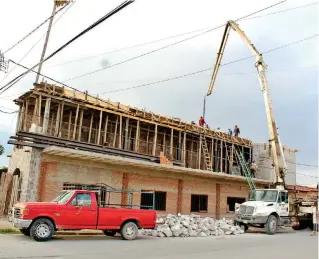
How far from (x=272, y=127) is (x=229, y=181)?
6.41 metres

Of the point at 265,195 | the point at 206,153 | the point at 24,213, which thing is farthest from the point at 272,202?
the point at 24,213

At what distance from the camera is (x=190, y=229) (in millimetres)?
17594

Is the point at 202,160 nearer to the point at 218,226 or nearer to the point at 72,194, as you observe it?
the point at 218,226

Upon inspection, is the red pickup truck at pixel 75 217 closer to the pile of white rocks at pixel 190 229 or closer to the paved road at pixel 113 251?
the paved road at pixel 113 251

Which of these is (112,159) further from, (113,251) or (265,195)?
(265,195)

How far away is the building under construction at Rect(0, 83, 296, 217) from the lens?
62.2 ft

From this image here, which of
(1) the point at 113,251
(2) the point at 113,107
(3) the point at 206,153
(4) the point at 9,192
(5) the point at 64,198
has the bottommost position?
(1) the point at 113,251

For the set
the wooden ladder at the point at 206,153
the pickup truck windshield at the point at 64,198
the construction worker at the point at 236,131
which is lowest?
the pickup truck windshield at the point at 64,198

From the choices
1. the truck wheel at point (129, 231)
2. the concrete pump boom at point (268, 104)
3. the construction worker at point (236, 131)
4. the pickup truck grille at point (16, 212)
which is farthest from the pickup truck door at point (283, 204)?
the pickup truck grille at point (16, 212)

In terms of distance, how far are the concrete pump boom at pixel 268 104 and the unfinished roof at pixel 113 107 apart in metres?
4.06

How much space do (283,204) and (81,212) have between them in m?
14.0

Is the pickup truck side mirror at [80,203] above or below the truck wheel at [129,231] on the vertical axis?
above

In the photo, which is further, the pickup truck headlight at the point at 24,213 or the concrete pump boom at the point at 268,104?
the concrete pump boom at the point at 268,104

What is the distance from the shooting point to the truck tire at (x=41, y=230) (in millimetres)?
12250
